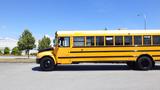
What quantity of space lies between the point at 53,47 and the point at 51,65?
114 cm

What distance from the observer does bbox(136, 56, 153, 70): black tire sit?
18078 mm

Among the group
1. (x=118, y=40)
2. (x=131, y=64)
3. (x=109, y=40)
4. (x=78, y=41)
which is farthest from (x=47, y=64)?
(x=131, y=64)

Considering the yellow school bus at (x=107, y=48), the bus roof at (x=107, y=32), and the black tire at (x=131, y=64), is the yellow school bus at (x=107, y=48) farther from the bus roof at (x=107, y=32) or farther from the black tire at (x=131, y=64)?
the black tire at (x=131, y=64)

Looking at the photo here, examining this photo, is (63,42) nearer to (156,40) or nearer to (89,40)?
(89,40)

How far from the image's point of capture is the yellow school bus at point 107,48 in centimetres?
1808

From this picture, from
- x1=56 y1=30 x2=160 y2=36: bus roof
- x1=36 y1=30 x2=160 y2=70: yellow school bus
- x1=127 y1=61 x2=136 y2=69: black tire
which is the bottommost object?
x1=127 y1=61 x2=136 y2=69: black tire

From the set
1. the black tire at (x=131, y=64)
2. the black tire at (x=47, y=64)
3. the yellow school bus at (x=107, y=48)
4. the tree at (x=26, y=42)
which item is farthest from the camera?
the tree at (x=26, y=42)

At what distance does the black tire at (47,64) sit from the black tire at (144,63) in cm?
497

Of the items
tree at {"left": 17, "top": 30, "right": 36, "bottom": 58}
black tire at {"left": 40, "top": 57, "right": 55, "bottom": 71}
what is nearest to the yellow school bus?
black tire at {"left": 40, "top": 57, "right": 55, "bottom": 71}

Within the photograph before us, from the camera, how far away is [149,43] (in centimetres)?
1820

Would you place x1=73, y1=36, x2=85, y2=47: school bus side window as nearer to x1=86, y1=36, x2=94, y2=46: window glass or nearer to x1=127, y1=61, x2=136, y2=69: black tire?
x1=86, y1=36, x2=94, y2=46: window glass

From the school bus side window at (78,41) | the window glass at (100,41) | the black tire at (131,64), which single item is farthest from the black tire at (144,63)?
the school bus side window at (78,41)

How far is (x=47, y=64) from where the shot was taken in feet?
59.1

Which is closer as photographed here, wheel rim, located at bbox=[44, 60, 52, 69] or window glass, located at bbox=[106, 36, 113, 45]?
wheel rim, located at bbox=[44, 60, 52, 69]
